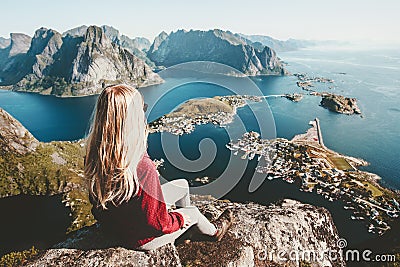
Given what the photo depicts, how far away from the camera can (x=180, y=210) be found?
174 inches

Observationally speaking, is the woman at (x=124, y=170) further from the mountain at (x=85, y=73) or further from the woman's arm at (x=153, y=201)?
the mountain at (x=85, y=73)

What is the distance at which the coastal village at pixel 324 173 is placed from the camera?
123ft

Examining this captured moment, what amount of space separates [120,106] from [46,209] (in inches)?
1599

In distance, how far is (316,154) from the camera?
57500 mm

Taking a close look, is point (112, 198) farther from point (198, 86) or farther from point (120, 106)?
point (198, 86)

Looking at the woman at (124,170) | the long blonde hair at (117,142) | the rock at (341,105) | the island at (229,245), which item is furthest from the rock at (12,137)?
the rock at (341,105)

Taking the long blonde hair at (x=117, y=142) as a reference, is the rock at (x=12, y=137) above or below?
below

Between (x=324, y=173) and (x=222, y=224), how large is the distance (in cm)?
4825

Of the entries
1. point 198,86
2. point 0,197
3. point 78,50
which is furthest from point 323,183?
point 78,50

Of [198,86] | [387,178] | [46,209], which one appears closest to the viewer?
[46,209]

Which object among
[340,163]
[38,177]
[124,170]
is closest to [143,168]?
[124,170]

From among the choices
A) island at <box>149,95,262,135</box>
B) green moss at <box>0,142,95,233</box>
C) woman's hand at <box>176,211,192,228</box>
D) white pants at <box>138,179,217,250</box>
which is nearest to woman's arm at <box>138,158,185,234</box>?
woman's hand at <box>176,211,192,228</box>

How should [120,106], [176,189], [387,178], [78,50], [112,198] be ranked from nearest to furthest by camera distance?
[120,106] < [112,198] < [176,189] < [387,178] < [78,50]

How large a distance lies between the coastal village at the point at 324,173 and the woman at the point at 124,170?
37933 mm
